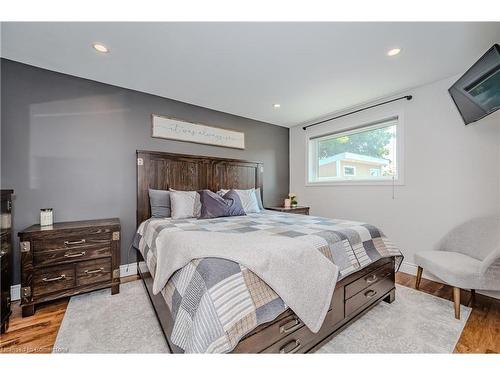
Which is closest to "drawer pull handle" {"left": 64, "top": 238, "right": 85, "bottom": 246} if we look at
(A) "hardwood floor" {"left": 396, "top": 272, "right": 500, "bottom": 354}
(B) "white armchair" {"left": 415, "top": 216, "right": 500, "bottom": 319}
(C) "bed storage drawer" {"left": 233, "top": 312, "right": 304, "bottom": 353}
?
(C) "bed storage drawer" {"left": 233, "top": 312, "right": 304, "bottom": 353}

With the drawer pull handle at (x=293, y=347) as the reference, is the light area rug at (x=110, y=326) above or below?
below

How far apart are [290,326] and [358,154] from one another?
9.85ft

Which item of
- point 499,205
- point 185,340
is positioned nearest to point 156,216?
point 185,340

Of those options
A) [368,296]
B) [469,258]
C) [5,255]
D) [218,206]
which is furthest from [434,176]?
[5,255]

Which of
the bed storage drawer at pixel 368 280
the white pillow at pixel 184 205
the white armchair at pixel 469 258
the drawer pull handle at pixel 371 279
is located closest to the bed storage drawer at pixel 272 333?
the bed storage drawer at pixel 368 280

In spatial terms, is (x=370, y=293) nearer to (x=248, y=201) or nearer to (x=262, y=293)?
(x=262, y=293)

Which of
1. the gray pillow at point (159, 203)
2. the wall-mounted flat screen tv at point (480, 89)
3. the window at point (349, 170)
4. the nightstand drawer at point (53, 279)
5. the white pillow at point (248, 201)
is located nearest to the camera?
the wall-mounted flat screen tv at point (480, 89)

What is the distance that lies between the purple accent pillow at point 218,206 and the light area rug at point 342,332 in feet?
3.58

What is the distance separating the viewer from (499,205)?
2217 millimetres

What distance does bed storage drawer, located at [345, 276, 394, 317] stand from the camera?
1665 mm

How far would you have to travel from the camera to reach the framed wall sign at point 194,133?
3.03 meters

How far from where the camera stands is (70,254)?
205 cm

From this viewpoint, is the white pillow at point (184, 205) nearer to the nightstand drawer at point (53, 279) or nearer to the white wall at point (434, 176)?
the nightstand drawer at point (53, 279)
